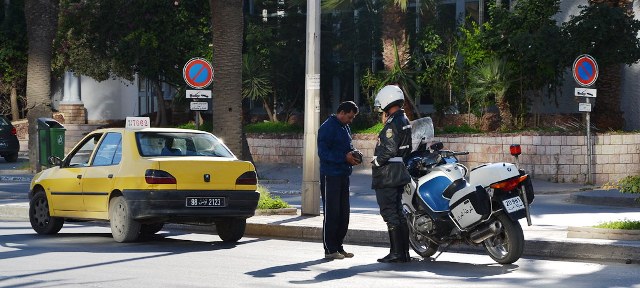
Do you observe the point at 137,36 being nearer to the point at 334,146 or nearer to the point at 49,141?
the point at 49,141

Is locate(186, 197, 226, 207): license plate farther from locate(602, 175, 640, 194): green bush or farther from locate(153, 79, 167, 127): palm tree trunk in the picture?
locate(153, 79, 167, 127): palm tree trunk

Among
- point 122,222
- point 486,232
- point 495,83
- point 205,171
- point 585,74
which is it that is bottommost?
point 122,222

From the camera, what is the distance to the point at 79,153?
58.9 ft

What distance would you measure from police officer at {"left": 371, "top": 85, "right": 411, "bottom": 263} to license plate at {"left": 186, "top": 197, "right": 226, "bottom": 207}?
9.39 ft

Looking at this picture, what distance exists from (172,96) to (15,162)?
6383mm

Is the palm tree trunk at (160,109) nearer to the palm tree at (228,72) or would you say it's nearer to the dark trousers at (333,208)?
the palm tree at (228,72)

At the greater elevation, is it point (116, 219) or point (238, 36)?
point (238, 36)

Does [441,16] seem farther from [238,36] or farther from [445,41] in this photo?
[238,36]

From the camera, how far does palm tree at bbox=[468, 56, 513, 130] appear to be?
105 feet

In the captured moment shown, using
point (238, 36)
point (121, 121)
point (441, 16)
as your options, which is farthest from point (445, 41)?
point (121, 121)

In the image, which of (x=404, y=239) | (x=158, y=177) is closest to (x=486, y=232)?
(x=404, y=239)

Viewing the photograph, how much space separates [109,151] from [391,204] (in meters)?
4.60

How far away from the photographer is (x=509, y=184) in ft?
44.3

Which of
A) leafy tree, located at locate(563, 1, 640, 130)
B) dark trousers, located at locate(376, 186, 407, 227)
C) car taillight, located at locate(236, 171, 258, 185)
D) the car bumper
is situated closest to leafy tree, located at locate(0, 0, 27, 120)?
leafy tree, located at locate(563, 1, 640, 130)
